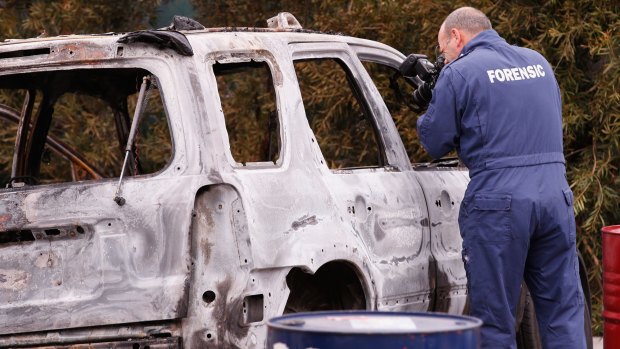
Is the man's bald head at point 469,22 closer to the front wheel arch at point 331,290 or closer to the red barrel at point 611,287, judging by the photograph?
the red barrel at point 611,287

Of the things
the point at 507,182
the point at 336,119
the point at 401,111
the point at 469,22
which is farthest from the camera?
the point at 336,119

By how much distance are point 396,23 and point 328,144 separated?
46.0 inches

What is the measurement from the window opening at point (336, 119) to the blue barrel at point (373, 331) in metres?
6.77

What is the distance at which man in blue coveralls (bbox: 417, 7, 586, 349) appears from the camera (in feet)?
22.1

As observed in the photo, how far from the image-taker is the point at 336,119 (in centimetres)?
1182

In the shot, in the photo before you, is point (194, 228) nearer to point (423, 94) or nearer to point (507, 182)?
point (507, 182)

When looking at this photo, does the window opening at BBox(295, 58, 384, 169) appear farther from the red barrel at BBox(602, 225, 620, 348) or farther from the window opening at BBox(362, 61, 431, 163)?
the red barrel at BBox(602, 225, 620, 348)

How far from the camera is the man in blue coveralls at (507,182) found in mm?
6730

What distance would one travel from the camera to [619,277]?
23.9 feet

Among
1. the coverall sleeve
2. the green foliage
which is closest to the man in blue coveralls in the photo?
the coverall sleeve

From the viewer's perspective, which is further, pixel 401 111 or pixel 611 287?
pixel 401 111

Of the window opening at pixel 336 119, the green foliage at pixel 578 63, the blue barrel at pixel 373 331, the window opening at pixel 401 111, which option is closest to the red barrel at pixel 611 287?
the blue barrel at pixel 373 331

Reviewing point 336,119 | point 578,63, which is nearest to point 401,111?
point 336,119

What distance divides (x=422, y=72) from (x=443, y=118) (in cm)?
78
